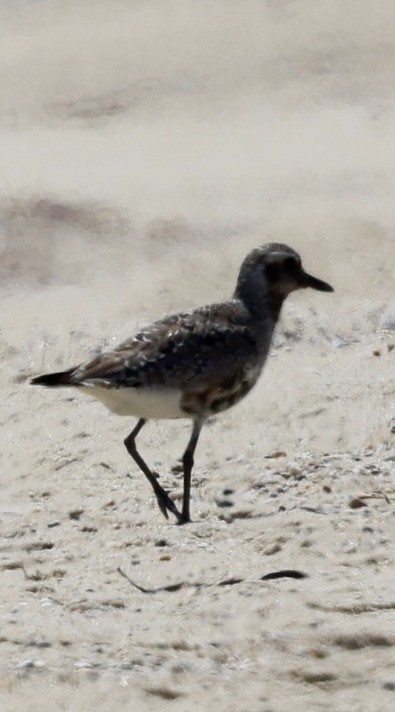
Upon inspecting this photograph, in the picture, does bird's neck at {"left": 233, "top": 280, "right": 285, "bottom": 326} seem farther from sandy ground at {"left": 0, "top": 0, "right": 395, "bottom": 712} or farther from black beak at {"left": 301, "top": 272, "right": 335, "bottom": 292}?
sandy ground at {"left": 0, "top": 0, "right": 395, "bottom": 712}

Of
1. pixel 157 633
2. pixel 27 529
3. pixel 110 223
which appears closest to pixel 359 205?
pixel 110 223

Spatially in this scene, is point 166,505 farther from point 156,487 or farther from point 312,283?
point 312,283

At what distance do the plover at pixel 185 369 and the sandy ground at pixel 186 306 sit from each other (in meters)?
0.49

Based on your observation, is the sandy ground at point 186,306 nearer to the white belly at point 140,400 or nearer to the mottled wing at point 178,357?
the white belly at point 140,400

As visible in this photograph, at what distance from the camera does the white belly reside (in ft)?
28.1

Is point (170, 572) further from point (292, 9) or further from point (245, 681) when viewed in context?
point (292, 9)

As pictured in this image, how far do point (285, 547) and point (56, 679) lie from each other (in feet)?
5.78

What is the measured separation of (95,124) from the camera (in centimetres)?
1506

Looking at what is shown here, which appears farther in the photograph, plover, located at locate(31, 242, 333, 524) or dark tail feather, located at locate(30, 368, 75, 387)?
plover, located at locate(31, 242, 333, 524)

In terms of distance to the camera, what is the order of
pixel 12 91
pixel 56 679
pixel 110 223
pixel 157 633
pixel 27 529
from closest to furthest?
pixel 56 679 → pixel 157 633 → pixel 27 529 → pixel 110 223 → pixel 12 91

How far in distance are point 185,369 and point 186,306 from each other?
10.9 ft

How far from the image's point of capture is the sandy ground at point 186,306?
655 cm

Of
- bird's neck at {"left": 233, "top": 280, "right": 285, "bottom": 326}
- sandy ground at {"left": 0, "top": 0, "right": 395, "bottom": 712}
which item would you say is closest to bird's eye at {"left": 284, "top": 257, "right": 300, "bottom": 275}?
bird's neck at {"left": 233, "top": 280, "right": 285, "bottom": 326}

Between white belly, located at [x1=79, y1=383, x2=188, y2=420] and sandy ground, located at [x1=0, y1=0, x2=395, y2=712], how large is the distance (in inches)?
20.5
